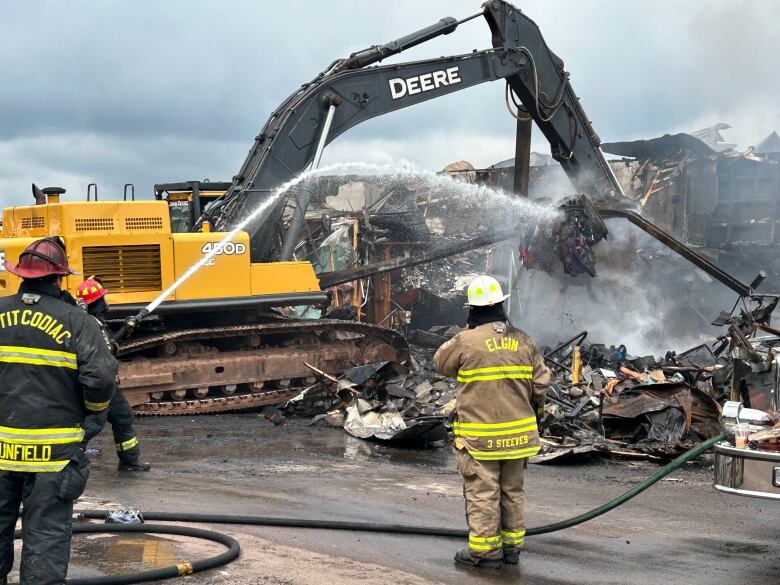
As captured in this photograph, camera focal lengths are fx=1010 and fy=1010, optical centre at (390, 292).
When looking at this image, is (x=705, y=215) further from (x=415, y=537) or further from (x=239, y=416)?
(x=415, y=537)

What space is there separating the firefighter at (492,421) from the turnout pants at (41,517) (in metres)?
2.30

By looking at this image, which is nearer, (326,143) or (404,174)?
(326,143)

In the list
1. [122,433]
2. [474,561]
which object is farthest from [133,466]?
[474,561]

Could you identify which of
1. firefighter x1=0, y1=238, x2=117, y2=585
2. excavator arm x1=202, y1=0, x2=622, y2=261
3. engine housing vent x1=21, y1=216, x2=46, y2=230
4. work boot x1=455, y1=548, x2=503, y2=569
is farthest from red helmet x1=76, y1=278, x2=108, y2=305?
work boot x1=455, y1=548, x2=503, y2=569

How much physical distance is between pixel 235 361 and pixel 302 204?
2.22 metres

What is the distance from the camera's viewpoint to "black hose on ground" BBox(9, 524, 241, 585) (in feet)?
17.0

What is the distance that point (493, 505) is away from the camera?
598 cm

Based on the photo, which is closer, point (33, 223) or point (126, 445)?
point (126, 445)

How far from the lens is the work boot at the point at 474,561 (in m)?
5.95

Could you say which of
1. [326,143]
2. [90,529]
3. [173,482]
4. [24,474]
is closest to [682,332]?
[326,143]

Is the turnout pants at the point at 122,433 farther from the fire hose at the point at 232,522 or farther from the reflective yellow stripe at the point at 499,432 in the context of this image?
the reflective yellow stripe at the point at 499,432

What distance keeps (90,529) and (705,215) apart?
2142cm

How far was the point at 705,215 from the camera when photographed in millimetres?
25094

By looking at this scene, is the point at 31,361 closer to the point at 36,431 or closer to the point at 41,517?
the point at 36,431
